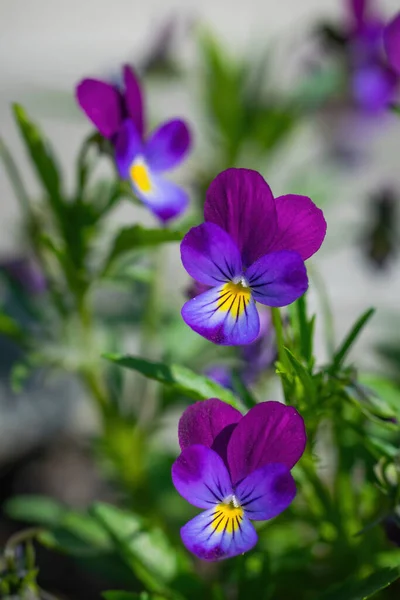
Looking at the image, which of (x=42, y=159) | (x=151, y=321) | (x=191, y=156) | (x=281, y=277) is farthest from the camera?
(x=191, y=156)

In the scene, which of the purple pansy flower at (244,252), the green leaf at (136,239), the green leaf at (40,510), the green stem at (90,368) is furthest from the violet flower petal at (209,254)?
the green leaf at (40,510)

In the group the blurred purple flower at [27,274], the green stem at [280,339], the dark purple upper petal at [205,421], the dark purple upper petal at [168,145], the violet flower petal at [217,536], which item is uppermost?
the blurred purple flower at [27,274]

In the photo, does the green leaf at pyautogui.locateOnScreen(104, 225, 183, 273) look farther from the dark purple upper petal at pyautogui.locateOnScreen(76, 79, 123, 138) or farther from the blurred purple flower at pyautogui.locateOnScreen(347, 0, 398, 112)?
the blurred purple flower at pyautogui.locateOnScreen(347, 0, 398, 112)

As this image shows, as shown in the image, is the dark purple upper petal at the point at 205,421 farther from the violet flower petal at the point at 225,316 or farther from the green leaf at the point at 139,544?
the green leaf at the point at 139,544

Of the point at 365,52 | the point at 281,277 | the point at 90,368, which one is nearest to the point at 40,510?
the point at 90,368

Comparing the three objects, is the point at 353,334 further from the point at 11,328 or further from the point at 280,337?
the point at 11,328

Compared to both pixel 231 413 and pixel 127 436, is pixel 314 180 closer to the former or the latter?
pixel 127 436

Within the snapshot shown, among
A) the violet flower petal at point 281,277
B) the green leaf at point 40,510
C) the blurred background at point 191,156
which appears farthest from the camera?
the blurred background at point 191,156
